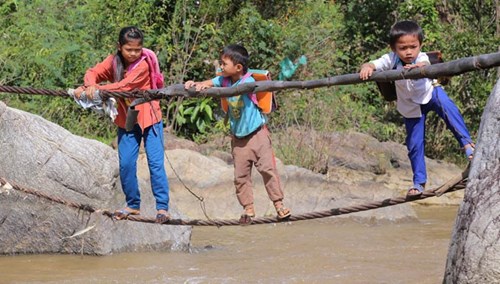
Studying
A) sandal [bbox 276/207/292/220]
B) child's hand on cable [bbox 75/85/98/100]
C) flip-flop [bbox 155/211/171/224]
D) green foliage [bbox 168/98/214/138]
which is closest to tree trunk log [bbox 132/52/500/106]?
child's hand on cable [bbox 75/85/98/100]

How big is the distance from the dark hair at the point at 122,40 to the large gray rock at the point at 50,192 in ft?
8.71

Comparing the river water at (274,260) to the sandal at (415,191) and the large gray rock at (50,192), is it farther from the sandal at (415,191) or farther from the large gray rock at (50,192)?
the sandal at (415,191)

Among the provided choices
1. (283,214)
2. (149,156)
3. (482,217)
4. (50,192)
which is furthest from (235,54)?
(50,192)

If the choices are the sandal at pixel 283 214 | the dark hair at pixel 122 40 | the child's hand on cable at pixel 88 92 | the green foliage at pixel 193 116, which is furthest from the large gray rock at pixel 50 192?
the green foliage at pixel 193 116

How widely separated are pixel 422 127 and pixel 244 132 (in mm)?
945

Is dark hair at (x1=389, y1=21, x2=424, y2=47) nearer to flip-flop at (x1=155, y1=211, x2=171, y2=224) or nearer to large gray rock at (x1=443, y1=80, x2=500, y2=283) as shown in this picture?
large gray rock at (x1=443, y1=80, x2=500, y2=283)

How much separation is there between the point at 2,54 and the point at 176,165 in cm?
299

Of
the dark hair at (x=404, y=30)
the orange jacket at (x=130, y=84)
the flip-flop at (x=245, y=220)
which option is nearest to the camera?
the dark hair at (x=404, y=30)

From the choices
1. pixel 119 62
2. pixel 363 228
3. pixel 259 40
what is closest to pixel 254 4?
pixel 259 40

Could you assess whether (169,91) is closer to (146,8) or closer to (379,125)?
(146,8)

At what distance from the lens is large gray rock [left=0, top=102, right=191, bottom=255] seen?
26.0 feet

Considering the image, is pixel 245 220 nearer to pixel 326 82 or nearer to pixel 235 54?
pixel 235 54

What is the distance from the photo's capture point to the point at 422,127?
4648 mm

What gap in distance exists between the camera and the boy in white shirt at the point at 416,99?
14.7 ft
